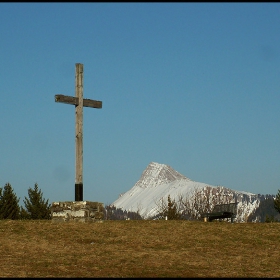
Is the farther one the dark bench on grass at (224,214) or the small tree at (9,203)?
the small tree at (9,203)

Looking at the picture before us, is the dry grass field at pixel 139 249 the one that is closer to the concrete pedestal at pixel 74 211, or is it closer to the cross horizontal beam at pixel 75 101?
the concrete pedestal at pixel 74 211

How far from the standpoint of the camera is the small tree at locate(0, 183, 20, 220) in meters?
49.3

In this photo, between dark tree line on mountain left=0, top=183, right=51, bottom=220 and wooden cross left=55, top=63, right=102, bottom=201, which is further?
dark tree line on mountain left=0, top=183, right=51, bottom=220

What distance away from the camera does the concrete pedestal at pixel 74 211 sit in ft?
72.6

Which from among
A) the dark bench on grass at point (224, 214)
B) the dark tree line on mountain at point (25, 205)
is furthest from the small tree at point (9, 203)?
the dark bench on grass at point (224, 214)

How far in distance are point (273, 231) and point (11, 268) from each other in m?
10.6

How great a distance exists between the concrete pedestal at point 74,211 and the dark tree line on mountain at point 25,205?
26196 millimetres

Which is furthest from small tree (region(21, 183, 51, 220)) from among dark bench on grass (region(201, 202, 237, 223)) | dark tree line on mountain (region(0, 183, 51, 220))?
dark bench on grass (region(201, 202, 237, 223))

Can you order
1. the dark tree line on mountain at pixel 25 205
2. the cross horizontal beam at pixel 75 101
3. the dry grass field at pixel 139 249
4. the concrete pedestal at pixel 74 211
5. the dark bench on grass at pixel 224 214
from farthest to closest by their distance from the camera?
the dark tree line on mountain at pixel 25 205 < the dark bench on grass at pixel 224 214 < the cross horizontal beam at pixel 75 101 < the concrete pedestal at pixel 74 211 < the dry grass field at pixel 139 249

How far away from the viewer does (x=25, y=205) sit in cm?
5281

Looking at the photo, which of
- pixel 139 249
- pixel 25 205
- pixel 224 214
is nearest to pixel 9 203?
pixel 25 205

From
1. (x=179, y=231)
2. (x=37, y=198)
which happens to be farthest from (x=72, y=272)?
(x=37, y=198)

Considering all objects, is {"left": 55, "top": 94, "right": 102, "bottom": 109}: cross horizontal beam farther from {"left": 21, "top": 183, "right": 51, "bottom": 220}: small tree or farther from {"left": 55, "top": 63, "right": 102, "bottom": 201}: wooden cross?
{"left": 21, "top": 183, "right": 51, "bottom": 220}: small tree

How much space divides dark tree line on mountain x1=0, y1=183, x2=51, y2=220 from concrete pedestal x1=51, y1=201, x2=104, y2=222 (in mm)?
26196
